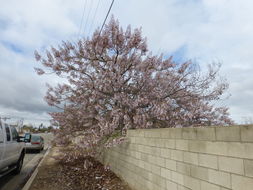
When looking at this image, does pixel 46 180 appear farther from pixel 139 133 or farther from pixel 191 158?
pixel 191 158

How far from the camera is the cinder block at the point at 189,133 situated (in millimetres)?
3578

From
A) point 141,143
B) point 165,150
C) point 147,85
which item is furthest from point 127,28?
point 165,150

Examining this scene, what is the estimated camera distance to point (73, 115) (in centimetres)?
858

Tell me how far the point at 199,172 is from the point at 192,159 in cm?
25

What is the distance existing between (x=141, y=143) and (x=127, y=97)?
2.50 m

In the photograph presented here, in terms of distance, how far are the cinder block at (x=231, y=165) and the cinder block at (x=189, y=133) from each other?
648 millimetres

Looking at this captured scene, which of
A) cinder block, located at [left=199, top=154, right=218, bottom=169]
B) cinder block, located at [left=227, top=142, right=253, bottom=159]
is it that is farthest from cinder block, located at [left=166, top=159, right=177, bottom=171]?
cinder block, located at [left=227, top=142, right=253, bottom=159]

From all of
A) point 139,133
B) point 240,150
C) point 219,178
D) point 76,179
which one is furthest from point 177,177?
point 76,179

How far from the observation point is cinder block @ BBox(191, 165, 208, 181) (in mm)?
3256

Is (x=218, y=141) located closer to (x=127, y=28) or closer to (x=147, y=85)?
(x=147, y=85)

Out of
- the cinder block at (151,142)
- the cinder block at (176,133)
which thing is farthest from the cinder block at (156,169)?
the cinder block at (176,133)

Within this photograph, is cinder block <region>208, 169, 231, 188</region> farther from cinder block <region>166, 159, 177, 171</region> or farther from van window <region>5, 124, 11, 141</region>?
van window <region>5, 124, 11, 141</region>

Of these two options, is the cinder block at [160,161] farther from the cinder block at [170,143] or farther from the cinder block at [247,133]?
the cinder block at [247,133]

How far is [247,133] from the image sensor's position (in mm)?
2598
